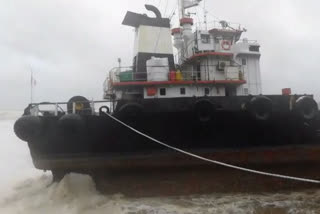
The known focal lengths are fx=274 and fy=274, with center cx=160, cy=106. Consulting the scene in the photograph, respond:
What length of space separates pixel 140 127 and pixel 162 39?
4.45 m

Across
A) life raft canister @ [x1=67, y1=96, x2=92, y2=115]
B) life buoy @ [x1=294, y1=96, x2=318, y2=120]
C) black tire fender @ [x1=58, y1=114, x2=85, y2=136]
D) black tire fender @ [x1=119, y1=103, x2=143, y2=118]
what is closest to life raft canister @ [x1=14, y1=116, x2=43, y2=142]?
black tire fender @ [x1=58, y1=114, x2=85, y2=136]

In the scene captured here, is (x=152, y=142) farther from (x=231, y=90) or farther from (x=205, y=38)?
(x=205, y=38)

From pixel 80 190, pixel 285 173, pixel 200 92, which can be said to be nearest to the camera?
pixel 80 190

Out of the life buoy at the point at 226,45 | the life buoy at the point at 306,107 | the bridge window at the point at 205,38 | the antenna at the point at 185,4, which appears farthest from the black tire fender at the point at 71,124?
the antenna at the point at 185,4

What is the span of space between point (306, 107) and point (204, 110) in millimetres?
3372

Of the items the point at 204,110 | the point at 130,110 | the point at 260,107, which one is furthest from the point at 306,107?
the point at 130,110

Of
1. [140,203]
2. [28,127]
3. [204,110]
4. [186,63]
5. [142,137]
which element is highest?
[186,63]

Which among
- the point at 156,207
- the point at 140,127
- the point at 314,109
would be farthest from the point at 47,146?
the point at 314,109

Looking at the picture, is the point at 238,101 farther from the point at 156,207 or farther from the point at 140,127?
the point at 156,207

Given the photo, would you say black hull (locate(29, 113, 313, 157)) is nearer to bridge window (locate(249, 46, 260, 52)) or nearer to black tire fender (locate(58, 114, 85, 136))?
black tire fender (locate(58, 114, 85, 136))

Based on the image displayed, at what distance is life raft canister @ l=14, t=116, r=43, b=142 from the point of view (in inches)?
303

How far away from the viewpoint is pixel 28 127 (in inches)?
302

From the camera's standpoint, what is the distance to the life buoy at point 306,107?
8.62 meters

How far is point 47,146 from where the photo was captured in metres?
8.02
